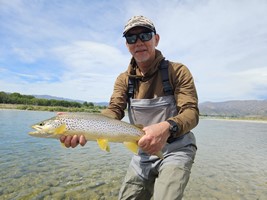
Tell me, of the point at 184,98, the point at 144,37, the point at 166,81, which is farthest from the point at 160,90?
the point at 144,37

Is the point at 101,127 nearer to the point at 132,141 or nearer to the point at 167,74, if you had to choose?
the point at 132,141

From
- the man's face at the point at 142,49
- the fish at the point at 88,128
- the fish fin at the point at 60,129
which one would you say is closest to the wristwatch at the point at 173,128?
the fish at the point at 88,128

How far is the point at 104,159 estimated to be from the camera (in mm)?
13906

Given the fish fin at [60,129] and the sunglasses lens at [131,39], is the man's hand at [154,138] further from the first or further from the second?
the sunglasses lens at [131,39]

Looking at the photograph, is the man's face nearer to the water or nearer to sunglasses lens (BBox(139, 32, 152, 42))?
sunglasses lens (BBox(139, 32, 152, 42))

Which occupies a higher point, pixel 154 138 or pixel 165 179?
pixel 154 138

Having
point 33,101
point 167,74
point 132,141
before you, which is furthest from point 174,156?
point 33,101

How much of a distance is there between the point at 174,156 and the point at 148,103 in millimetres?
993

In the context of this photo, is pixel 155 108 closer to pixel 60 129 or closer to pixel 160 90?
pixel 160 90

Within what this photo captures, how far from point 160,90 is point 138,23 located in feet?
3.76

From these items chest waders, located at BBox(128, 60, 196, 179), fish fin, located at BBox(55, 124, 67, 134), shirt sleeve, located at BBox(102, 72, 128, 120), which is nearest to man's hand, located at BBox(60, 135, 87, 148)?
fish fin, located at BBox(55, 124, 67, 134)

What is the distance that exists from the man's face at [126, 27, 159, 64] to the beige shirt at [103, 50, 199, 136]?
0.43 ft

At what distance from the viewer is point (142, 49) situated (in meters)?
4.34

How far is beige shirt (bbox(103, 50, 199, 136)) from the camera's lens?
12.2 feet
